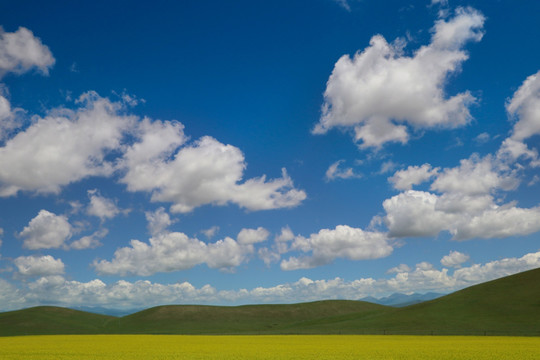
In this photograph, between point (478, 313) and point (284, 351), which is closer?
point (284, 351)

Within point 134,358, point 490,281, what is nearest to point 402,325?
point 490,281

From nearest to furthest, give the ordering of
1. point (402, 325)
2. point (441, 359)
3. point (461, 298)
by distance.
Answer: point (441, 359) < point (402, 325) < point (461, 298)

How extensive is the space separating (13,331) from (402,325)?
552 ft

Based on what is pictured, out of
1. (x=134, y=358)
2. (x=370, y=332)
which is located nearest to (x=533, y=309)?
(x=370, y=332)

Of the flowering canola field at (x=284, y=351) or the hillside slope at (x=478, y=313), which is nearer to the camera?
the flowering canola field at (x=284, y=351)

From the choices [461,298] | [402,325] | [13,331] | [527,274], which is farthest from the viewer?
[13,331]

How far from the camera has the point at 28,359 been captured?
41.2 m

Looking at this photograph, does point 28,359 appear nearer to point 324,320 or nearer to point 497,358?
point 497,358

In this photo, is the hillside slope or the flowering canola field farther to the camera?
the hillside slope

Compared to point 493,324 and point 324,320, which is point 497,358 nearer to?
point 493,324

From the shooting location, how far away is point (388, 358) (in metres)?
41.8

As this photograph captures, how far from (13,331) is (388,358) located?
20661 centimetres

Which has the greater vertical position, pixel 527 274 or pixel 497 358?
pixel 527 274

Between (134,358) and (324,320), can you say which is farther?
(324,320)
